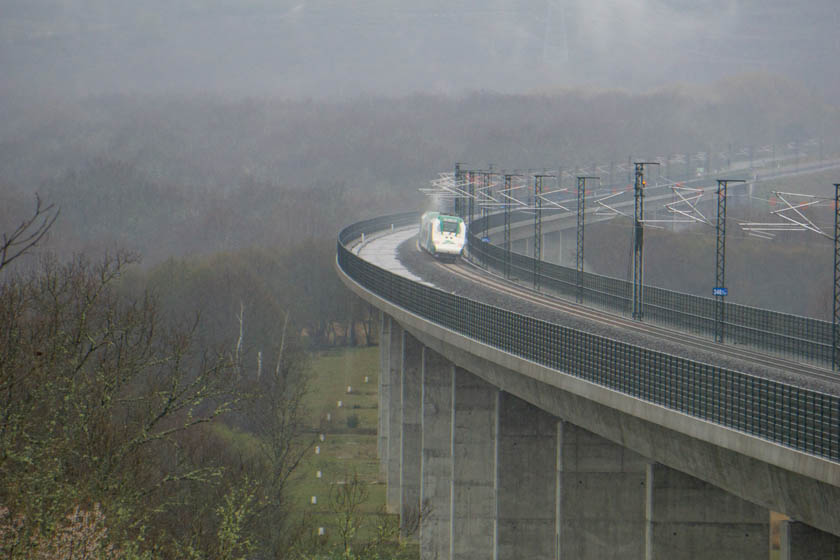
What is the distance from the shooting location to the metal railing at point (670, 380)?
1652 cm

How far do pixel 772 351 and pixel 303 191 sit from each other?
161086 mm

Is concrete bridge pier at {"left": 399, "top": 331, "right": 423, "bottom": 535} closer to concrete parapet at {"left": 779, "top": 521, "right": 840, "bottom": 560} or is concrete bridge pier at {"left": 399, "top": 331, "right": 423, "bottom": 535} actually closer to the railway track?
the railway track

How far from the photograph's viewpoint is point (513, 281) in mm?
57375

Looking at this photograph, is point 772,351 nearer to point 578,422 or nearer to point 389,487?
point 578,422

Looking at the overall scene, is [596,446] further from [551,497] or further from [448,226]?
[448,226]

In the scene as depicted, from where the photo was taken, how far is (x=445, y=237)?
62.8 meters

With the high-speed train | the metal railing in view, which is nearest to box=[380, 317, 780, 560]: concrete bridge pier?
the metal railing

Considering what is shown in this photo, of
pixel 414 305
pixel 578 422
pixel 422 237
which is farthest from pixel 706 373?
pixel 422 237

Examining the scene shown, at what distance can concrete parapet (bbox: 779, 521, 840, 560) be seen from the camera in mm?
17766

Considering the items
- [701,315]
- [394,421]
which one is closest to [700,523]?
[701,315]

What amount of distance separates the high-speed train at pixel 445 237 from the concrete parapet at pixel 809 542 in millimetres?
45293

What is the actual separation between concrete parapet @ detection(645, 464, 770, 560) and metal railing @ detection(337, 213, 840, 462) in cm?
250

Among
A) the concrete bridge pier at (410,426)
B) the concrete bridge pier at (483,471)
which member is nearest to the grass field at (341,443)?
the concrete bridge pier at (410,426)

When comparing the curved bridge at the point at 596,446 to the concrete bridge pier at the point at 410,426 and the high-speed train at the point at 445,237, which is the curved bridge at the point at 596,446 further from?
the high-speed train at the point at 445,237
